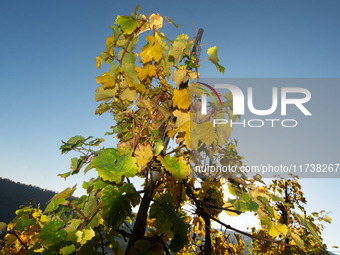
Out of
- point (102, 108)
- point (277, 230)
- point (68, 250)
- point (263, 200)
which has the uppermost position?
point (102, 108)

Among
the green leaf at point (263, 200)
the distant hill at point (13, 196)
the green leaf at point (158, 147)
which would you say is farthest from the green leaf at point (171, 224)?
the distant hill at point (13, 196)

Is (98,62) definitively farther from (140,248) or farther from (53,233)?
(140,248)

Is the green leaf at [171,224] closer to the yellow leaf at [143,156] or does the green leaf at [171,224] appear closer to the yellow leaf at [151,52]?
the yellow leaf at [143,156]

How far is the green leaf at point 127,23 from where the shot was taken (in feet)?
3.34

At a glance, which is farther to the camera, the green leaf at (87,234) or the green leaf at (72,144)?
the green leaf at (72,144)

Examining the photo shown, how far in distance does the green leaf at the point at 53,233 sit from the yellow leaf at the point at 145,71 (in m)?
0.87

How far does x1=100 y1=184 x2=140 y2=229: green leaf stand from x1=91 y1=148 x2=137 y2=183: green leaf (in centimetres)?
13

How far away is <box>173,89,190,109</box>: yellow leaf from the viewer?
1120 mm

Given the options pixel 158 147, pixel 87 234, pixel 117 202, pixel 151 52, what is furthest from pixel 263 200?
pixel 151 52

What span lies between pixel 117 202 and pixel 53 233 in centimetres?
32

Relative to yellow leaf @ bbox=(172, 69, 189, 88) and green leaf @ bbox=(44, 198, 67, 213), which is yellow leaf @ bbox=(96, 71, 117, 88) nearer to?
yellow leaf @ bbox=(172, 69, 189, 88)

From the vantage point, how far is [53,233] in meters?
0.86

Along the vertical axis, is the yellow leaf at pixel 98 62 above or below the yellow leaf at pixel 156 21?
below

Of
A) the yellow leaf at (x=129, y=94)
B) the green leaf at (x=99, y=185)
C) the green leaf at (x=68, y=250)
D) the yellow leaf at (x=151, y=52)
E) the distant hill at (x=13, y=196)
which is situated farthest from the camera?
the distant hill at (x=13, y=196)
